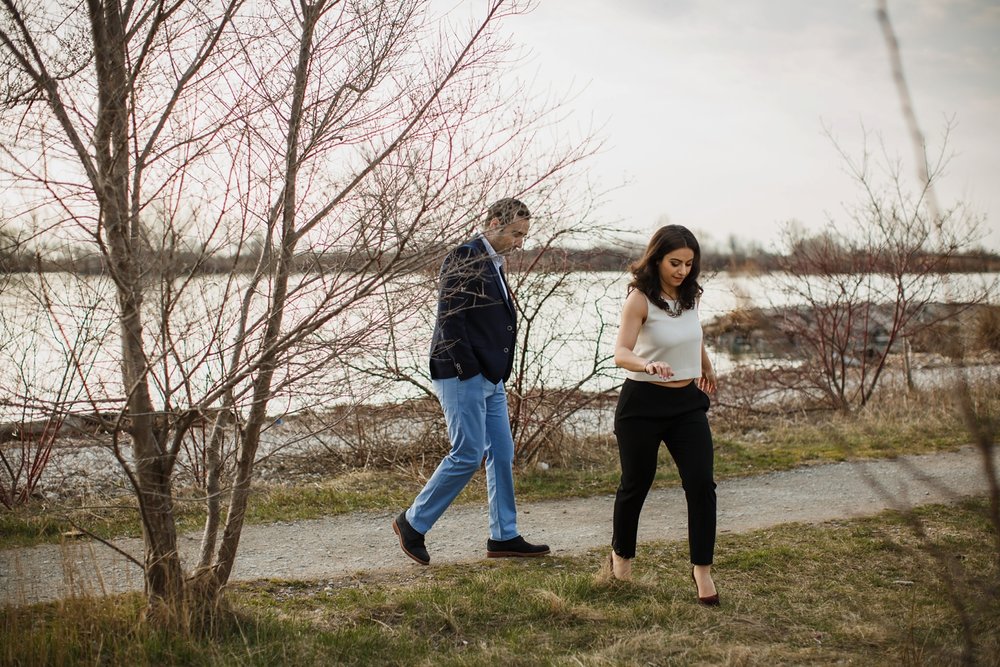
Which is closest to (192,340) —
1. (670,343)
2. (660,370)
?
(660,370)

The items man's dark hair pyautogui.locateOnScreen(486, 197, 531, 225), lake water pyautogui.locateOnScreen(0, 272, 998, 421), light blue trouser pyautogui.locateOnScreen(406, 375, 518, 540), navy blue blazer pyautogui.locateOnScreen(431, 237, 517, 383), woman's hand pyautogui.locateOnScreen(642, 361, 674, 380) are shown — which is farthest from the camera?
light blue trouser pyautogui.locateOnScreen(406, 375, 518, 540)

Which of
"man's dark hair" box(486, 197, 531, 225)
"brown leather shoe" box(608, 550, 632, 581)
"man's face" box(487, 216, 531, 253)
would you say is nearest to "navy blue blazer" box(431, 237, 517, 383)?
"man's face" box(487, 216, 531, 253)

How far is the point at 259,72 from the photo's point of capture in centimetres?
385

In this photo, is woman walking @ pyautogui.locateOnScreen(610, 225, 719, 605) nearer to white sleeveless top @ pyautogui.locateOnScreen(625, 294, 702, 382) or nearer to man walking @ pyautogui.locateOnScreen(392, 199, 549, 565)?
white sleeveless top @ pyautogui.locateOnScreen(625, 294, 702, 382)

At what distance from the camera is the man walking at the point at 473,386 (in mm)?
4863

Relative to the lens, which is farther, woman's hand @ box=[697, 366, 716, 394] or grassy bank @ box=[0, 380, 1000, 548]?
grassy bank @ box=[0, 380, 1000, 548]

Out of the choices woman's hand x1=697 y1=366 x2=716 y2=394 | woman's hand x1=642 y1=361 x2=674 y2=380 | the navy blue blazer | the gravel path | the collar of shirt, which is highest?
the collar of shirt

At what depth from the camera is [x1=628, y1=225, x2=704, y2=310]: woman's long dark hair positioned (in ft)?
14.6

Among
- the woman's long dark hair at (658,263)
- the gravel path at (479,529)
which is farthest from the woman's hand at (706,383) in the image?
the gravel path at (479,529)

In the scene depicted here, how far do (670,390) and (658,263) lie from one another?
642 millimetres

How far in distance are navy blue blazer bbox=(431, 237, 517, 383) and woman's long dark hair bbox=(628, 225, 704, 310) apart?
32.8 inches

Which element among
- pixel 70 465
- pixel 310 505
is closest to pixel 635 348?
pixel 310 505

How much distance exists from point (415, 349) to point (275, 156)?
4.08 ft

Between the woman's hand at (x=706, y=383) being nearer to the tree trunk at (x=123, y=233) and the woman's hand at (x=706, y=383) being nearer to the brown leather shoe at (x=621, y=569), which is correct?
the brown leather shoe at (x=621, y=569)
